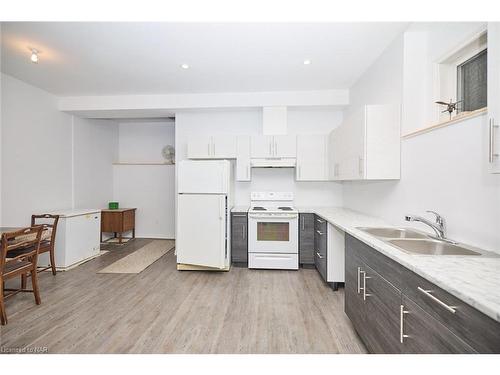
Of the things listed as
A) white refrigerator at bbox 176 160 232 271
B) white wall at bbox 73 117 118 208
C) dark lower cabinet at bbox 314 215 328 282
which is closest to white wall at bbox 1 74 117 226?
white wall at bbox 73 117 118 208

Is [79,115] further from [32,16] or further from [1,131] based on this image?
[32,16]

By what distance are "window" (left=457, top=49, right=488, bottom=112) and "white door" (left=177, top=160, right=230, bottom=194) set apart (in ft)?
8.37

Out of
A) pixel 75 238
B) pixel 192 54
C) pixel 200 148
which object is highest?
pixel 192 54

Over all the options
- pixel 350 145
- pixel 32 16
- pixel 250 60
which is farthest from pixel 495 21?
pixel 32 16

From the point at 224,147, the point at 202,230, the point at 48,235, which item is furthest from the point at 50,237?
the point at 224,147

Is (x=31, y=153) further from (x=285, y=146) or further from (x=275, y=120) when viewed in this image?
(x=285, y=146)

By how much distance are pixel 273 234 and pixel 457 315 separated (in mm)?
2679

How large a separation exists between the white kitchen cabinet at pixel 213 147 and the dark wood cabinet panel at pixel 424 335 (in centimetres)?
312

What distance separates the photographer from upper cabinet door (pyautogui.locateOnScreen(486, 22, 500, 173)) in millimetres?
1241

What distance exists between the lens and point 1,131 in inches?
126

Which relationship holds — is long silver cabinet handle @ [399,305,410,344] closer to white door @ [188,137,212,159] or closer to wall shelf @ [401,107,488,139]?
wall shelf @ [401,107,488,139]

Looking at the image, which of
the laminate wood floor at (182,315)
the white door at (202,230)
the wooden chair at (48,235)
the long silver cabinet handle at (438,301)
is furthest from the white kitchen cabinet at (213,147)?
the long silver cabinet handle at (438,301)

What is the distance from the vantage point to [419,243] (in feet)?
5.79

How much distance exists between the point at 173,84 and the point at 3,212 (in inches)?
117
